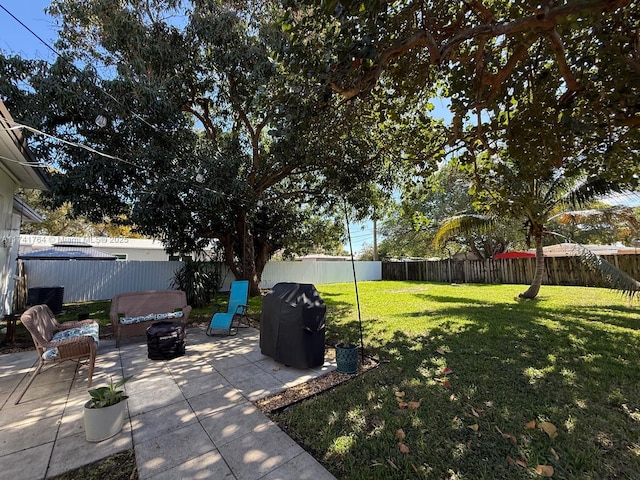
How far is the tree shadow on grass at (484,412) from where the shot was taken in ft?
6.93

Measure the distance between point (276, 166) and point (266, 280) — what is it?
306 inches

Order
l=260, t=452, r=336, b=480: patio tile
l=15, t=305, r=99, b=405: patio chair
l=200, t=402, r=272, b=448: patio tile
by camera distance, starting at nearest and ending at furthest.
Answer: l=260, t=452, r=336, b=480: patio tile
l=200, t=402, r=272, b=448: patio tile
l=15, t=305, r=99, b=405: patio chair

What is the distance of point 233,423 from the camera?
2.65 metres

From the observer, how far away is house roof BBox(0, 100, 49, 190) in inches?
155

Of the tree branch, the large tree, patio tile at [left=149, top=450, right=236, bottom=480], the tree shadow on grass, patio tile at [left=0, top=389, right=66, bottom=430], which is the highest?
the large tree

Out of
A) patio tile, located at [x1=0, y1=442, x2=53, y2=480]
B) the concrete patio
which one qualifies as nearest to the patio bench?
the concrete patio

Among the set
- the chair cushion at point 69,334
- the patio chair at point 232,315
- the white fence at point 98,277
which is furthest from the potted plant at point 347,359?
the white fence at point 98,277

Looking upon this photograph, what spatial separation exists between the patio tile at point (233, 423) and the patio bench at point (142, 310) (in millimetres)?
2688

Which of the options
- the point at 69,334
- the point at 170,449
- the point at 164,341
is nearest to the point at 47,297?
the point at 69,334

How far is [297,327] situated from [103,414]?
211cm

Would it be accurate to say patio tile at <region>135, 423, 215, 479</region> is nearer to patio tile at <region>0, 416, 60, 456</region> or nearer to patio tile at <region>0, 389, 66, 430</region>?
patio tile at <region>0, 416, 60, 456</region>

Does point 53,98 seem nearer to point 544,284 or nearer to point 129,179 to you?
point 129,179

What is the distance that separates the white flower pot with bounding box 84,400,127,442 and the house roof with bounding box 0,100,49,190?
3796 millimetres

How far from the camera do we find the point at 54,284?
391 inches
